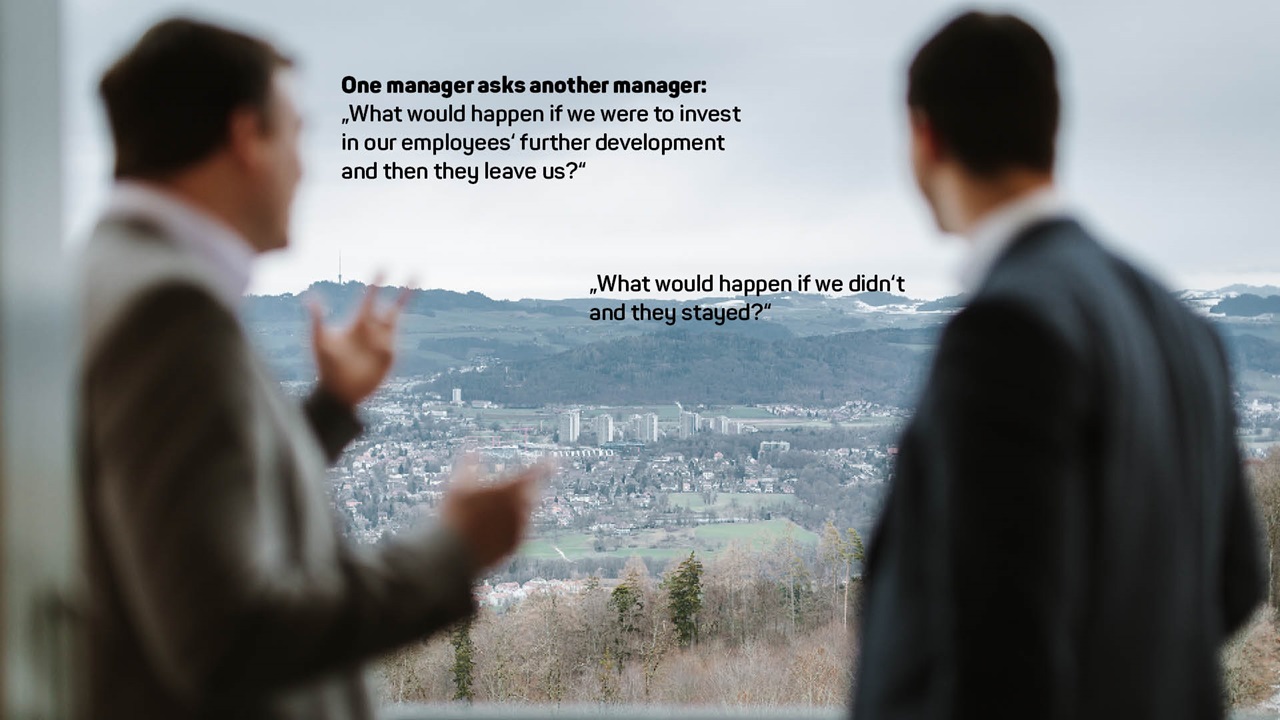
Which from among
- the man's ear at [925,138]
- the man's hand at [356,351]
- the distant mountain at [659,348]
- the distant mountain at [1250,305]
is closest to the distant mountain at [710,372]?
the distant mountain at [659,348]

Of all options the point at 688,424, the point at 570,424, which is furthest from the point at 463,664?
the point at 688,424

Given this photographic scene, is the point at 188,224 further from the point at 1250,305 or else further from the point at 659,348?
the point at 1250,305

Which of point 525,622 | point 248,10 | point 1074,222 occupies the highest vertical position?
point 248,10

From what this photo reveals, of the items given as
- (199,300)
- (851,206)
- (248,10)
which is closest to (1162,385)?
(199,300)

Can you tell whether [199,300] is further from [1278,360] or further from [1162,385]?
[1278,360]

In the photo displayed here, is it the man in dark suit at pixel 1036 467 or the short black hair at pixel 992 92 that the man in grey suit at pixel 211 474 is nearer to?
the man in dark suit at pixel 1036 467

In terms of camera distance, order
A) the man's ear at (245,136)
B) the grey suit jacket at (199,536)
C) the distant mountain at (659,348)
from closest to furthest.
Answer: the grey suit jacket at (199,536) < the man's ear at (245,136) < the distant mountain at (659,348)
